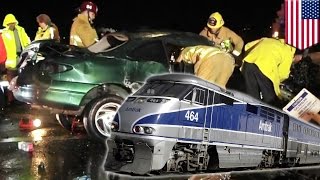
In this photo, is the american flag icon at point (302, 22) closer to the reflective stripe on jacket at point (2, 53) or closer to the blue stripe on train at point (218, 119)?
the reflective stripe on jacket at point (2, 53)

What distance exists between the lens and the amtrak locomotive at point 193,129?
362cm

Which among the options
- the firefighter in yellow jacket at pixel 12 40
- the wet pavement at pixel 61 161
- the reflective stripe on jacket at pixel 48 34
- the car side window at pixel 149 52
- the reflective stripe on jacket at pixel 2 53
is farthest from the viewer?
the firefighter in yellow jacket at pixel 12 40

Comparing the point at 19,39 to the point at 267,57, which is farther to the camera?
the point at 19,39

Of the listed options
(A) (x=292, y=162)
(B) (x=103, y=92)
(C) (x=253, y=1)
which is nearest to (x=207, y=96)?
(A) (x=292, y=162)

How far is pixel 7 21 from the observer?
10.1m

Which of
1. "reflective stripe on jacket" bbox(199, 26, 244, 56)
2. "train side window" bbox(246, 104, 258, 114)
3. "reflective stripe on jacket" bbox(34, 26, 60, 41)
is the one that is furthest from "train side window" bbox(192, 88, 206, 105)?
"reflective stripe on jacket" bbox(34, 26, 60, 41)

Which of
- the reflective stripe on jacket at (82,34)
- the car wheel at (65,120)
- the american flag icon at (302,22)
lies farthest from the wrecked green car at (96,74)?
the american flag icon at (302,22)

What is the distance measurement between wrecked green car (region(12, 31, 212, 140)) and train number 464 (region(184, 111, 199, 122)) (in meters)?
2.91

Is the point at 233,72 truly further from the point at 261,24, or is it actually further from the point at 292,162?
the point at 261,24

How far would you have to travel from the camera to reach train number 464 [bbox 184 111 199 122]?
3617 millimetres

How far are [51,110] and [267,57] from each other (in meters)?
3.49

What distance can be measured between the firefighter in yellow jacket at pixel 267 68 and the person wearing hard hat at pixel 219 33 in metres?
0.96

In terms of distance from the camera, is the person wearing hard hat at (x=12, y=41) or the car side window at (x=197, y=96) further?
the person wearing hard hat at (x=12, y=41)

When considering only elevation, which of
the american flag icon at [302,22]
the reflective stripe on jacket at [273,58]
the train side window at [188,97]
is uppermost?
the american flag icon at [302,22]
